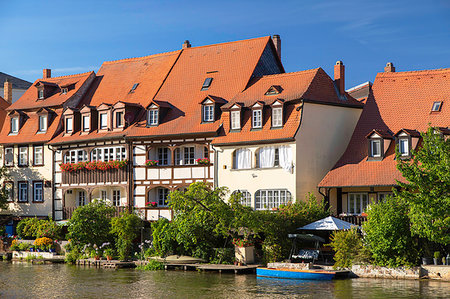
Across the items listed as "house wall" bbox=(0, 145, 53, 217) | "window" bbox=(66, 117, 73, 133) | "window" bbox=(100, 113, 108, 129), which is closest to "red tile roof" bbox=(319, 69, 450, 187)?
"window" bbox=(100, 113, 108, 129)

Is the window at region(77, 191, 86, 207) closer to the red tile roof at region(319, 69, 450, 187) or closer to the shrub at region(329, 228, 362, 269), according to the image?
the red tile roof at region(319, 69, 450, 187)

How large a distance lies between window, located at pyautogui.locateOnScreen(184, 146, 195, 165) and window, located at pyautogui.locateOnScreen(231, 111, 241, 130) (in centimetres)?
321

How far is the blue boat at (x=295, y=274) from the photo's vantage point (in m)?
33.6

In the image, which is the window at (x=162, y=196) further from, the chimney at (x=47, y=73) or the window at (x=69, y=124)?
the chimney at (x=47, y=73)

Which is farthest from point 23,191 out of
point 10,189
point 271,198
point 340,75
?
point 340,75

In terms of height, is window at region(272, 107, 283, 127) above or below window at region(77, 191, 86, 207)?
above

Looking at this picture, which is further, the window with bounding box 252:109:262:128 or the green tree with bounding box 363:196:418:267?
the window with bounding box 252:109:262:128

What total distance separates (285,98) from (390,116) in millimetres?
5771

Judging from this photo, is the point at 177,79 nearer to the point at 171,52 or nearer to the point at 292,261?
the point at 171,52

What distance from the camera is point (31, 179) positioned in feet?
172

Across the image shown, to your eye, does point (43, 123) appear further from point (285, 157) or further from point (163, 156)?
point (285, 157)

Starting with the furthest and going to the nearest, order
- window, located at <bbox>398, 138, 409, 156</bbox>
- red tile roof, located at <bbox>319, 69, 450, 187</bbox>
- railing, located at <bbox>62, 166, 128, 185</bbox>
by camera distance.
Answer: railing, located at <bbox>62, 166, 128, 185</bbox> < red tile roof, located at <bbox>319, 69, 450, 187</bbox> < window, located at <bbox>398, 138, 409, 156</bbox>

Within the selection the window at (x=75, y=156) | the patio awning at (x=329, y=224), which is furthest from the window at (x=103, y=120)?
the patio awning at (x=329, y=224)

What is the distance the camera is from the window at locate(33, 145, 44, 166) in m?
52.0
